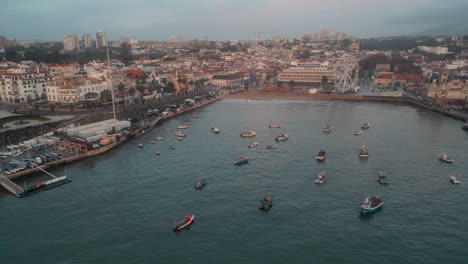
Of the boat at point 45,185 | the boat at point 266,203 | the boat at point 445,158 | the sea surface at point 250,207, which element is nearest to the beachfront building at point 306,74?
the sea surface at point 250,207

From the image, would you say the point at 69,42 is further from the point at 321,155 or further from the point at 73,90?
the point at 321,155

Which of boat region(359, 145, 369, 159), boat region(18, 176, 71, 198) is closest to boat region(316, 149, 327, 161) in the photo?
boat region(359, 145, 369, 159)

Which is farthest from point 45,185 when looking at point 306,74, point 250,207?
point 306,74

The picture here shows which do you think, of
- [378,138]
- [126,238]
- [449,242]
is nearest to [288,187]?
[449,242]

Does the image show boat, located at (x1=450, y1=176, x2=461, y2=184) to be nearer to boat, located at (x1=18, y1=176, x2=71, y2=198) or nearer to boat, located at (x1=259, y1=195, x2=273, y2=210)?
boat, located at (x1=259, y1=195, x2=273, y2=210)

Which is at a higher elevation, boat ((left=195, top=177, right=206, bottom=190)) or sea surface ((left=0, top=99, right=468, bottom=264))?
boat ((left=195, top=177, right=206, bottom=190))

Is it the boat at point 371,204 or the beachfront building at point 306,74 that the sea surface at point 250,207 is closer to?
the boat at point 371,204
